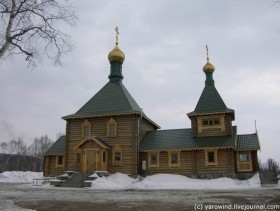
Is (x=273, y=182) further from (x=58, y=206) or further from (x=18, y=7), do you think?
(x=18, y=7)

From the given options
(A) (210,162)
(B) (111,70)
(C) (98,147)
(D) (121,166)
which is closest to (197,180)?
(A) (210,162)

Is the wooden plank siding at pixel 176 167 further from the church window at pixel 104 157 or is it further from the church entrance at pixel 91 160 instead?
the church entrance at pixel 91 160

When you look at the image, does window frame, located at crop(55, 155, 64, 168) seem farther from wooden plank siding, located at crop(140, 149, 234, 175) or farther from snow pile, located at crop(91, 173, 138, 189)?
wooden plank siding, located at crop(140, 149, 234, 175)

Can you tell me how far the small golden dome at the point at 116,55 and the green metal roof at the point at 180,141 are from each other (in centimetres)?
860

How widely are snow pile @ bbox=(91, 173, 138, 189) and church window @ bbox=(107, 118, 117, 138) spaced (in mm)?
3707

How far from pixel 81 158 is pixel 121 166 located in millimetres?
3611

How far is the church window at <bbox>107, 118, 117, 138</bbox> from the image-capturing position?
29.0 metres

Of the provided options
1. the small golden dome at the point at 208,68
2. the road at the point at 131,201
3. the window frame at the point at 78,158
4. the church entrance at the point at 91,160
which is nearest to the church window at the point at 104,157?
the church entrance at the point at 91,160

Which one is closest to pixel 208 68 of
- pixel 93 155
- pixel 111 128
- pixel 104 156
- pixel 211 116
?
pixel 211 116

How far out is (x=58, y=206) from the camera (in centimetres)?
1128

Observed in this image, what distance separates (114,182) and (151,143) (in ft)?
18.4

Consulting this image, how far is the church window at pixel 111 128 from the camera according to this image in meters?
29.0

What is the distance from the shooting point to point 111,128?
29219 millimetres

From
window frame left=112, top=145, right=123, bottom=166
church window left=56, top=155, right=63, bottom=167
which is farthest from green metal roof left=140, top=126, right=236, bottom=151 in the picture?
church window left=56, top=155, right=63, bottom=167
